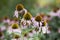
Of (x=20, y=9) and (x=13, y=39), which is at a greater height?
(x=20, y=9)

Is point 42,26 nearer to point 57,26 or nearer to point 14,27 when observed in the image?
point 14,27

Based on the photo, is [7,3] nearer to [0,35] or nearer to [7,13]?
[7,13]

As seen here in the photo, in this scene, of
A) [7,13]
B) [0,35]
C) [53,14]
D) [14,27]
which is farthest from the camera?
[7,13]

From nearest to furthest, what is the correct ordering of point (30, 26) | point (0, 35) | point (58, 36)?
1. point (30, 26)
2. point (0, 35)
3. point (58, 36)

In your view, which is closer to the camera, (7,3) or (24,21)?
(24,21)

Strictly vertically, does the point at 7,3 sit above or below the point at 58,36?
above

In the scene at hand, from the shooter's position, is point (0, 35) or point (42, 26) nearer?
point (42, 26)

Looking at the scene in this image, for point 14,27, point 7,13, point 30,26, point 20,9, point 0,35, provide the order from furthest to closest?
1. point 7,13
2. point 0,35
3. point 14,27
4. point 20,9
5. point 30,26

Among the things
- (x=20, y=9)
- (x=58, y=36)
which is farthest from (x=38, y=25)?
(x=58, y=36)

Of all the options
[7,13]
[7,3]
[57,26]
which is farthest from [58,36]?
[7,3]
